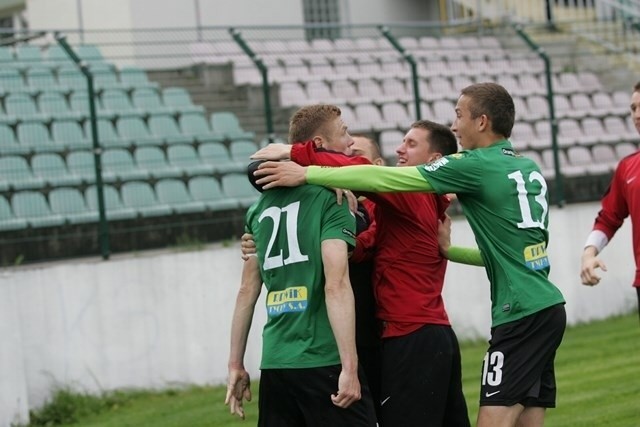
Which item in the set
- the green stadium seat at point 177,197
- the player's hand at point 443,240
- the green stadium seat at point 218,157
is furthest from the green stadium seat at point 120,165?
the player's hand at point 443,240

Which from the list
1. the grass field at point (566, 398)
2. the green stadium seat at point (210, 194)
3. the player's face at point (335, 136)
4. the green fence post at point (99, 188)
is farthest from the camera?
the green stadium seat at point (210, 194)

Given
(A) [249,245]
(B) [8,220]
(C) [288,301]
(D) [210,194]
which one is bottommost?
(D) [210,194]

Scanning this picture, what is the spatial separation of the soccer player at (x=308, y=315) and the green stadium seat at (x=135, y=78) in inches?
416

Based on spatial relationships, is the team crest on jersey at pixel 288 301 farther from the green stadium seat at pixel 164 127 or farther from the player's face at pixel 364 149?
the green stadium seat at pixel 164 127

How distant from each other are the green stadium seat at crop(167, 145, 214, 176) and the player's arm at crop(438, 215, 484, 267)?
7.61 meters

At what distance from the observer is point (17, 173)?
41.0ft

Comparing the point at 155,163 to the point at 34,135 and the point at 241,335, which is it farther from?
the point at 241,335

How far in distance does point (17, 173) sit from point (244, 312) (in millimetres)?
7055

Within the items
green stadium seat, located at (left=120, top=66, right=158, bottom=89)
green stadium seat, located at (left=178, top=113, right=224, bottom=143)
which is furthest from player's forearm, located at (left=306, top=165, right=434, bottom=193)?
green stadium seat, located at (left=120, top=66, right=158, bottom=89)

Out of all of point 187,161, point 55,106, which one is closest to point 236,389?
point 187,161

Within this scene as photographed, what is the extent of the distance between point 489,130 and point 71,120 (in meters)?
8.04

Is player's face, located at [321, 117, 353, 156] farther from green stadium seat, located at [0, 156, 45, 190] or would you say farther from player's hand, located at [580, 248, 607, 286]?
green stadium seat, located at [0, 156, 45, 190]

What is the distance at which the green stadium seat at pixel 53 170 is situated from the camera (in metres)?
12.7

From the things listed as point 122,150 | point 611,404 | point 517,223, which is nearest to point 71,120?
point 122,150
